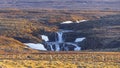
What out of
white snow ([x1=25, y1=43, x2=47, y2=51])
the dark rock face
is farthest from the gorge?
the dark rock face

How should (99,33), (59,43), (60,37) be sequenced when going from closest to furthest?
(59,43), (99,33), (60,37)

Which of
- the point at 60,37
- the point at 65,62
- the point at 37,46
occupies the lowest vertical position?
the point at 60,37

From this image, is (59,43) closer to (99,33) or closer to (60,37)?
(60,37)

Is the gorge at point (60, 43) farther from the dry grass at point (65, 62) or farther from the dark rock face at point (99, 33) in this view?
the dry grass at point (65, 62)

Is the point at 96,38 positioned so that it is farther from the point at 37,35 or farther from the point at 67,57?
the point at 67,57

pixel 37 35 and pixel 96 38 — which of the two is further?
pixel 37 35

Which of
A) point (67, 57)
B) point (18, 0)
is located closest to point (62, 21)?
point (67, 57)

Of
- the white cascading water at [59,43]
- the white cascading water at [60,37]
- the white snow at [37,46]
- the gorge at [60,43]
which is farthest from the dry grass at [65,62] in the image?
the white cascading water at [60,37]

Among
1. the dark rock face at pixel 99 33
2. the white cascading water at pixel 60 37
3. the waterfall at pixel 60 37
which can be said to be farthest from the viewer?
the waterfall at pixel 60 37

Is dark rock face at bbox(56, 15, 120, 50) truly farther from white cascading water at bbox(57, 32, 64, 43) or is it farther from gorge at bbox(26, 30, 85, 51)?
white cascading water at bbox(57, 32, 64, 43)

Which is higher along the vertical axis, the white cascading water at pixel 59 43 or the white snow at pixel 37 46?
the white snow at pixel 37 46

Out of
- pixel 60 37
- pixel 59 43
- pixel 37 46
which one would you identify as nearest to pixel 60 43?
pixel 59 43
